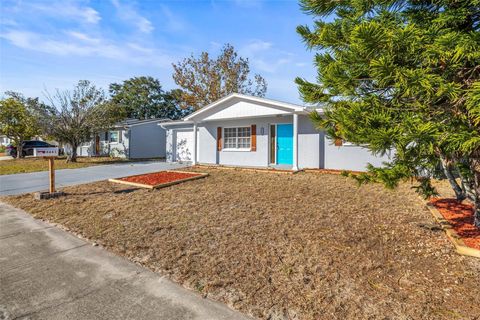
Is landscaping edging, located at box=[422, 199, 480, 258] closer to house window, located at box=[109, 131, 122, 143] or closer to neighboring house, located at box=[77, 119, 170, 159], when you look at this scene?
neighboring house, located at box=[77, 119, 170, 159]

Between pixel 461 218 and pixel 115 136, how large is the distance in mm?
23069

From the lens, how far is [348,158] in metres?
11.1

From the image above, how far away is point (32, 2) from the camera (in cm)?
645

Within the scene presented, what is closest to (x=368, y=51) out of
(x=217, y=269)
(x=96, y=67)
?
(x=217, y=269)

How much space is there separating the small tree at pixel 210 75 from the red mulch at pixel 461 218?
21455 mm

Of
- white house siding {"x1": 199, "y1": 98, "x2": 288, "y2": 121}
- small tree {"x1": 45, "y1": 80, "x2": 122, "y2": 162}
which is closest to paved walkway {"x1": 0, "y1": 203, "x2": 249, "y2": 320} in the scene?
white house siding {"x1": 199, "y1": 98, "x2": 288, "y2": 121}

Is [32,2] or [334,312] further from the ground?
[32,2]

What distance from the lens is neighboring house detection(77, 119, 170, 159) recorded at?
21.1 meters

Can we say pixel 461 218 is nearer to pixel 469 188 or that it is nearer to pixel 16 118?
pixel 469 188

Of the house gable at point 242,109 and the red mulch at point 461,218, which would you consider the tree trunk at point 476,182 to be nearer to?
the red mulch at point 461,218

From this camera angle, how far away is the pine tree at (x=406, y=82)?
233 centimetres

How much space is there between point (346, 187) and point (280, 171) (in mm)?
3640

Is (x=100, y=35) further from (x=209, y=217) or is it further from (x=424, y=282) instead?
(x=424, y=282)

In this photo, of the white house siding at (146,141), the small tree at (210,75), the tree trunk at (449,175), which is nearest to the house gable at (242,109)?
the tree trunk at (449,175)
